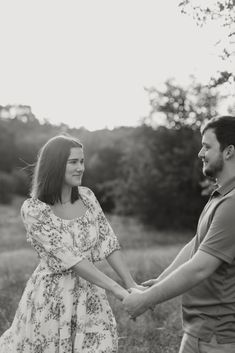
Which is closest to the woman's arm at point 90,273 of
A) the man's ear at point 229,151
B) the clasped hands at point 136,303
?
the clasped hands at point 136,303

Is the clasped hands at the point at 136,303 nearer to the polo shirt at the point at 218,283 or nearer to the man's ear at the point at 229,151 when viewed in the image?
the polo shirt at the point at 218,283

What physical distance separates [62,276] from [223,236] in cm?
154

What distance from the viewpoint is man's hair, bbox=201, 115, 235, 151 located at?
373 cm

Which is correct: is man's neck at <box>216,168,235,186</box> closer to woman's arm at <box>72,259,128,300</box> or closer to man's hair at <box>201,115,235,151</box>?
man's hair at <box>201,115,235,151</box>

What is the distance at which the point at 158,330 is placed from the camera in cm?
739

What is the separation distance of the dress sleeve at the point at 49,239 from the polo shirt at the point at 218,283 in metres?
1.07

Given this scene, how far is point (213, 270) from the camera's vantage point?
11.6ft

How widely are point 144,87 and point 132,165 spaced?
6.01m

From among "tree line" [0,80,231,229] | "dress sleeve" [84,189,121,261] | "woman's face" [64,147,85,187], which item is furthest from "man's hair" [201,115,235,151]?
"tree line" [0,80,231,229]

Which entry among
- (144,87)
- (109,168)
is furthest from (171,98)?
(109,168)

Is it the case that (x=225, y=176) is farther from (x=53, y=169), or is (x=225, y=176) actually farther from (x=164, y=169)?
(x=164, y=169)

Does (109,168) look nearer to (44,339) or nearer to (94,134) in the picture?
(94,134)

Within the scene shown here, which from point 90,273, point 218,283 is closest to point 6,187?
point 90,273

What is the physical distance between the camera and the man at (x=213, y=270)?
3525 mm
